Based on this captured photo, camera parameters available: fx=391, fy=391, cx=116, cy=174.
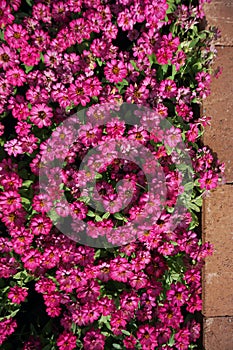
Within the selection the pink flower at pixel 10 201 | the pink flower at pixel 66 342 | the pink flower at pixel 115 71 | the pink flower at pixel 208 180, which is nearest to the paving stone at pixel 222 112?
the pink flower at pixel 208 180

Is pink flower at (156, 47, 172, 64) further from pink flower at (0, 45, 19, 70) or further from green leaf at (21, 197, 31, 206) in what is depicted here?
green leaf at (21, 197, 31, 206)

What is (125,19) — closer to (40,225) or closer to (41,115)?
(41,115)

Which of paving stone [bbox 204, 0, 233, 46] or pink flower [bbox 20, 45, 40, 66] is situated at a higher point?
paving stone [bbox 204, 0, 233, 46]

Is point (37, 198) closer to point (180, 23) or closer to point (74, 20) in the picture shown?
point (74, 20)

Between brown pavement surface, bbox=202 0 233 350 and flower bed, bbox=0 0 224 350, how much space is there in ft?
0.46

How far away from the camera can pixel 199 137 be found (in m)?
2.43

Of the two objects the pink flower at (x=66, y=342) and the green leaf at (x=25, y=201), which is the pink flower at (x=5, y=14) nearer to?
the green leaf at (x=25, y=201)

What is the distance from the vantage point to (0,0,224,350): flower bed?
6.59ft

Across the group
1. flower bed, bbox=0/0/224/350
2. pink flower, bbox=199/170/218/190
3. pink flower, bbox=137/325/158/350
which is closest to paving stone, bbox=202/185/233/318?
flower bed, bbox=0/0/224/350

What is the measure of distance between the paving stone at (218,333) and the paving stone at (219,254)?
0.04 meters

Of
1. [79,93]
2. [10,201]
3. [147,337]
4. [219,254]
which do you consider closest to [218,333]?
[219,254]

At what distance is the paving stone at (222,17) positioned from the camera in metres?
2.50

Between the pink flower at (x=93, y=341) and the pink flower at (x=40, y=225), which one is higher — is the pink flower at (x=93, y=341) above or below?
below

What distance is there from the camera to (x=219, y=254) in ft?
7.91
